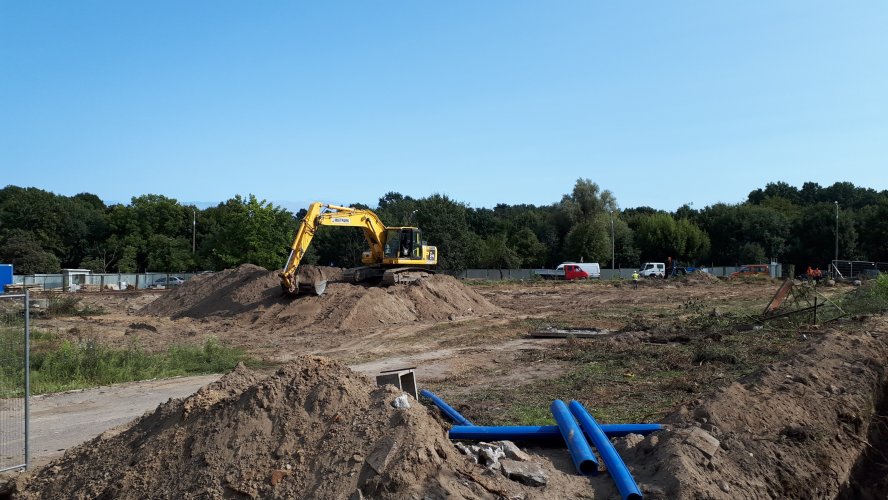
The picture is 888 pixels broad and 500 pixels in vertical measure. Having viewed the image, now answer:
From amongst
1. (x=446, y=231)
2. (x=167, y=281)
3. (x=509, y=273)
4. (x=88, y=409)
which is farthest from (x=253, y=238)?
(x=88, y=409)

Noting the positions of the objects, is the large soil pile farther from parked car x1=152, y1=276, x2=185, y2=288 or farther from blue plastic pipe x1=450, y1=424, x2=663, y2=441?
parked car x1=152, y1=276, x2=185, y2=288

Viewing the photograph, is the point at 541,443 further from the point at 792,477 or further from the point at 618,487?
the point at 792,477

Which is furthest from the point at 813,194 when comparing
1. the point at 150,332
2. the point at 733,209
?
the point at 150,332

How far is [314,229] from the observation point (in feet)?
85.3

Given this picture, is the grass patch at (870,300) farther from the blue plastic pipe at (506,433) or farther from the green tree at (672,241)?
the green tree at (672,241)

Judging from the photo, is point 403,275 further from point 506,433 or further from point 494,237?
point 494,237

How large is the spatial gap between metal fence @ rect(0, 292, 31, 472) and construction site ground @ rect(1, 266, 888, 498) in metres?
0.48

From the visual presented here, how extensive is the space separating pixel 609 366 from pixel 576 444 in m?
7.97

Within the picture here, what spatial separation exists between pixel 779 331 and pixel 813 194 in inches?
4212

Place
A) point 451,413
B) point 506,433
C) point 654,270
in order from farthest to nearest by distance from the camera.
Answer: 1. point 654,270
2. point 451,413
3. point 506,433

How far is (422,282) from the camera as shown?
94.2 ft

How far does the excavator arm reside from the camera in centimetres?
2509

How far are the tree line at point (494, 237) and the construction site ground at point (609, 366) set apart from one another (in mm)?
A: 39548

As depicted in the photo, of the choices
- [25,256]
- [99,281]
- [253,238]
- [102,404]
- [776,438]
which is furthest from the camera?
[25,256]
